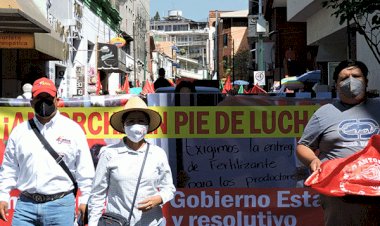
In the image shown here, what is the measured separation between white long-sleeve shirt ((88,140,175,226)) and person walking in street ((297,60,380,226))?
1.07 metres

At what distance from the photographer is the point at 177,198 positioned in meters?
6.92

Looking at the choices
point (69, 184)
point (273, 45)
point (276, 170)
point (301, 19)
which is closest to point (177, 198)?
point (276, 170)

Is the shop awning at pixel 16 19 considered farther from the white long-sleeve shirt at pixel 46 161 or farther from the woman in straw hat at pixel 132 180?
the woman in straw hat at pixel 132 180

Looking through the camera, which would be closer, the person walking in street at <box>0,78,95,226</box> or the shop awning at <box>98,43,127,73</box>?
the person walking in street at <box>0,78,95,226</box>

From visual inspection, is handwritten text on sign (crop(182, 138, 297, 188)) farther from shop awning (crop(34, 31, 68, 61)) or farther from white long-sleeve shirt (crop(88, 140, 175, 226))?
shop awning (crop(34, 31, 68, 61))

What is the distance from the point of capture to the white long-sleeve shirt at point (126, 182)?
15.4 ft

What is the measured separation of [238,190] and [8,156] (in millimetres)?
2643

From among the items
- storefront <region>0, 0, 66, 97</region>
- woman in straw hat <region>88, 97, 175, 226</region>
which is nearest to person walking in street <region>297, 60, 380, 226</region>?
woman in straw hat <region>88, 97, 175, 226</region>

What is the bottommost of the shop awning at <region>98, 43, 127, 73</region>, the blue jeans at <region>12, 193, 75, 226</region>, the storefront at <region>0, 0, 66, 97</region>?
the blue jeans at <region>12, 193, 75, 226</region>

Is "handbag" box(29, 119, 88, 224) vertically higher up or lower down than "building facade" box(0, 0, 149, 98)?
lower down

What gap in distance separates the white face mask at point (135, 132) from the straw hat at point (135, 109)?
157 mm

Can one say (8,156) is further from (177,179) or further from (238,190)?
(238,190)

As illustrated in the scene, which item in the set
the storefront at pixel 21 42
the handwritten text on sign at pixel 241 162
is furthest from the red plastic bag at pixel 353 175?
the storefront at pixel 21 42

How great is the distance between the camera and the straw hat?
16.4ft
